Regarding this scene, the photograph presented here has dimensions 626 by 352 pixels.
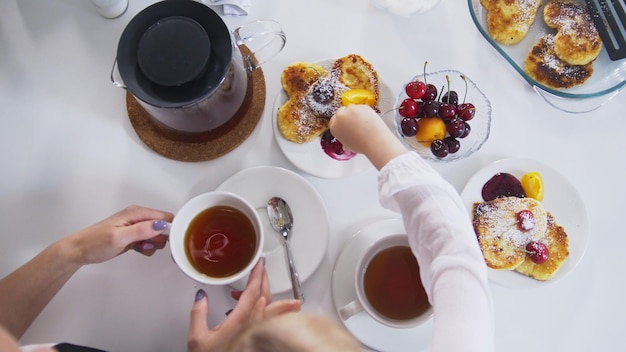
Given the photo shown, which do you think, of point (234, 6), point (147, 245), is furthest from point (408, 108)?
point (147, 245)

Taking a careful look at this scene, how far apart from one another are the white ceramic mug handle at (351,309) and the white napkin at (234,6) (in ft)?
1.81

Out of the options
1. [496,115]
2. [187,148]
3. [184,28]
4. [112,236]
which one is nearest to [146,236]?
[112,236]

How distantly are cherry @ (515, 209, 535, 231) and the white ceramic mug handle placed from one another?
32 centimetres

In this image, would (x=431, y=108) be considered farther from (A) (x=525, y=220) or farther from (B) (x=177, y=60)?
(B) (x=177, y=60)

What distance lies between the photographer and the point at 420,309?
801mm

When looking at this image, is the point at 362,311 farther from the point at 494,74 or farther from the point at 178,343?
the point at 494,74

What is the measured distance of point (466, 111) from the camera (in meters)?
0.84

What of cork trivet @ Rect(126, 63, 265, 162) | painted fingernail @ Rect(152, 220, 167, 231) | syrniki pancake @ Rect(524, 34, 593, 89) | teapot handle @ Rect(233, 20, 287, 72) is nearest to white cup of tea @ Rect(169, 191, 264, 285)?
painted fingernail @ Rect(152, 220, 167, 231)

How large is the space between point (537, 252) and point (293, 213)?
1.38 ft

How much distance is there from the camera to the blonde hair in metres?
0.50

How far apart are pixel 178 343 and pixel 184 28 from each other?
52 cm

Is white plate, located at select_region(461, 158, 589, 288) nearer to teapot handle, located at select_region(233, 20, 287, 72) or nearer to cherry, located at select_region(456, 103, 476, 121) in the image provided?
cherry, located at select_region(456, 103, 476, 121)

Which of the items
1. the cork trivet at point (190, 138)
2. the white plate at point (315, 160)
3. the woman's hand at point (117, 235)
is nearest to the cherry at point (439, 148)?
the white plate at point (315, 160)

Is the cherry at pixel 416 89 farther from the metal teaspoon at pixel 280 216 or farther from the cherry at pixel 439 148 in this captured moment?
the metal teaspoon at pixel 280 216
